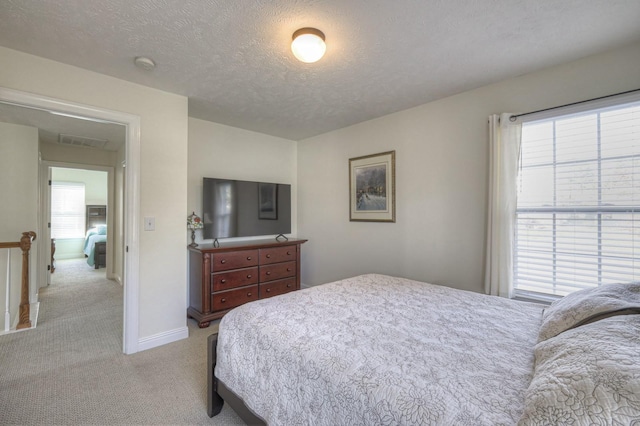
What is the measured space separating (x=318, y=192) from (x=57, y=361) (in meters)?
3.34

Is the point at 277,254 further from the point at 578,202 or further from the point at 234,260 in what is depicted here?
the point at 578,202

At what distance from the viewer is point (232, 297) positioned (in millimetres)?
3357

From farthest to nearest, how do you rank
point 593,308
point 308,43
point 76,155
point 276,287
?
point 76,155, point 276,287, point 308,43, point 593,308

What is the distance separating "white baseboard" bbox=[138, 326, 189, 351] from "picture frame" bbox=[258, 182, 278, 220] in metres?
1.69

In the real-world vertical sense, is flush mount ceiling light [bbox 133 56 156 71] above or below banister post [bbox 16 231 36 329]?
above

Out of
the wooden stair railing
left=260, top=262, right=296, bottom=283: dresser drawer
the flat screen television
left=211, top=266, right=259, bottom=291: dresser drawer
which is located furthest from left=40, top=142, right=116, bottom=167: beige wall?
left=260, top=262, right=296, bottom=283: dresser drawer

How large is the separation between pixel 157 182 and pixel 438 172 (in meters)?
2.84

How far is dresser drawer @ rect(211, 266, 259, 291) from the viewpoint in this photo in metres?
3.23

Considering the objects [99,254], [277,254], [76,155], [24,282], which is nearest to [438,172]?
[277,254]

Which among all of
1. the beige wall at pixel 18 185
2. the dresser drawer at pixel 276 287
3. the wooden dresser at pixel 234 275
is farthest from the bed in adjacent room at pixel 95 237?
the dresser drawer at pixel 276 287

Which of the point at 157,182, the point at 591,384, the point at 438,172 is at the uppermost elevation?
the point at 438,172

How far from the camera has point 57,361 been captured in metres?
2.43

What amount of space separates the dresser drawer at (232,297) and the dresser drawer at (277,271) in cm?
19

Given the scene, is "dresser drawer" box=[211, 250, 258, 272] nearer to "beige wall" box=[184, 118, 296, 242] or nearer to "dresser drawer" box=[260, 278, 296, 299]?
"dresser drawer" box=[260, 278, 296, 299]
